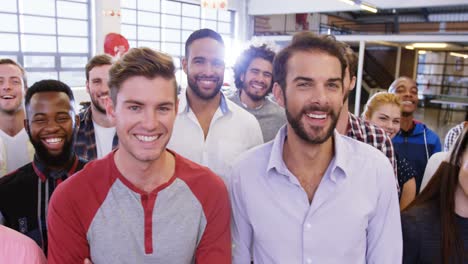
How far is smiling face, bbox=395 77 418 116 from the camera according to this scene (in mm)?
3828

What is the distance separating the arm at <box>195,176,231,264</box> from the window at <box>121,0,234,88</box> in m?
12.2

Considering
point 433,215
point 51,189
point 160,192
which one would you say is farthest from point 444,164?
point 51,189

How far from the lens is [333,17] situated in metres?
23.4

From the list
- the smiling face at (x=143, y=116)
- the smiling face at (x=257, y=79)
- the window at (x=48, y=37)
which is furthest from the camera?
the window at (x=48, y=37)

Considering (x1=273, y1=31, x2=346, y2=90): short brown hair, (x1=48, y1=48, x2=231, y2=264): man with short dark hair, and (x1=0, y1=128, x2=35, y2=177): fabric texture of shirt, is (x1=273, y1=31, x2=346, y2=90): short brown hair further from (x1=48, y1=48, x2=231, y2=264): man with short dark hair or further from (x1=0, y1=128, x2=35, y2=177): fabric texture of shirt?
(x1=0, y1=128, x2=35, y2=177): fabric texture of shirt

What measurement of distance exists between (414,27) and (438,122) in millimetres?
10609

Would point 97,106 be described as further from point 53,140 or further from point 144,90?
point 144,90

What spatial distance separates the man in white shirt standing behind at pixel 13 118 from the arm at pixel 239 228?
1798 millimetres

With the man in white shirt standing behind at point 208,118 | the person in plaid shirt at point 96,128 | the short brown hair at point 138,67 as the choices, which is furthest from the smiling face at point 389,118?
the person in plaid shirt at point 96,128

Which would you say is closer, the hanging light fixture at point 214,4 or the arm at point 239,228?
the arm at point 239,228

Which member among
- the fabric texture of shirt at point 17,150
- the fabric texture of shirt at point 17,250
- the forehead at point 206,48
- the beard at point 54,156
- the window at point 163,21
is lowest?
the fabric texture of shirt at point 17,250

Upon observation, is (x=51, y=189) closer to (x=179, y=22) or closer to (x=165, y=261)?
(x=165, y=261)

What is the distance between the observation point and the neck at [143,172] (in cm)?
180

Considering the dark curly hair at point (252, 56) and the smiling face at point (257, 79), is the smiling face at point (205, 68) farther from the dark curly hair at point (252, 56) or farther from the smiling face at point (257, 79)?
the dark curly hair at point (252, 56)
